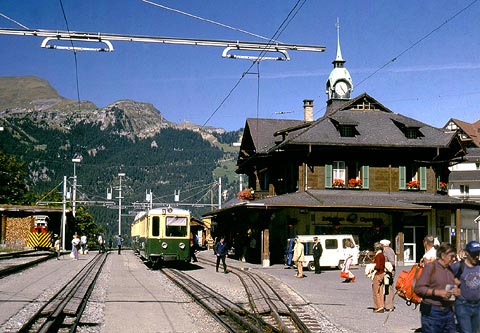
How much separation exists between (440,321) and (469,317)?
0.88 m

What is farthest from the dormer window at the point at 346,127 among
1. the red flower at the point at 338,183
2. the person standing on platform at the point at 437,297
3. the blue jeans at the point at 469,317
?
the person standing on platform at the point at 437,297

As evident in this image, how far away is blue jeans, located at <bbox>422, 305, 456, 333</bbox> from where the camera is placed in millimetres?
7426

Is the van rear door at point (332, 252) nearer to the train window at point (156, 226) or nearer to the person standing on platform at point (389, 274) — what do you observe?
the train window at point (156, 226)

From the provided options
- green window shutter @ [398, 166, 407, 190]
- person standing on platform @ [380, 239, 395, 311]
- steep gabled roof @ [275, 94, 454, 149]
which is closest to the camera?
person standing on platform @ [380, 239, 395, 311]

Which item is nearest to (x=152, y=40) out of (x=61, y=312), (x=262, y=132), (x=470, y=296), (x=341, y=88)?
(x=61, y=312)

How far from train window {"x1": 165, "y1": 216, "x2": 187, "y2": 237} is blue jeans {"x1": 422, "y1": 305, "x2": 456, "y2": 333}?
75.4 feet

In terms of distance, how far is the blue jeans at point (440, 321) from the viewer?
7.43 m

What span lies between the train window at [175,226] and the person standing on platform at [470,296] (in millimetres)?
22369

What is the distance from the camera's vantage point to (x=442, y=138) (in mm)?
38312

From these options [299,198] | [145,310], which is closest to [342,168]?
[299,198]

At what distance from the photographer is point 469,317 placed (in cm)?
809

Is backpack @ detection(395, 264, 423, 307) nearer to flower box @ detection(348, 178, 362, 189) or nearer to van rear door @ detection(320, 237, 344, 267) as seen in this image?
van rear door @ detection(320, 237, 344, 267)

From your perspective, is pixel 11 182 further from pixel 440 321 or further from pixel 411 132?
pixel 440 321

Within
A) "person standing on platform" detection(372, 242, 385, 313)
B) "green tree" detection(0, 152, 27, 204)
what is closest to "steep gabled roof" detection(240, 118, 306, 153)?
"person standing on platform" detection(372, 242, 385, 313)
